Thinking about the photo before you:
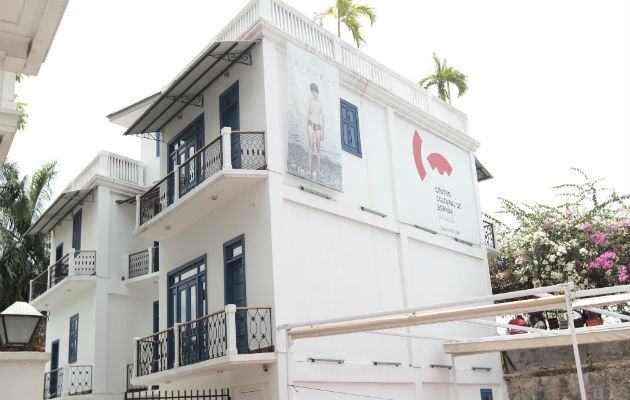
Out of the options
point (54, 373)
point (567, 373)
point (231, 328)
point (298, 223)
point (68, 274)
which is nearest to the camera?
point (231, 328)

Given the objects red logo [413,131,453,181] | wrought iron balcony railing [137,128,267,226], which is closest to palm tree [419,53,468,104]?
red logo [413,131,453,181]

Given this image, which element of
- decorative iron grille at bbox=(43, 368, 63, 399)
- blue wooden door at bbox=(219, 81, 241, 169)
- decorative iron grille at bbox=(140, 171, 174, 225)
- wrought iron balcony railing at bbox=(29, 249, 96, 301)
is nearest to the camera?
blue wooden door at bbox=(219, 81, 241, 169)

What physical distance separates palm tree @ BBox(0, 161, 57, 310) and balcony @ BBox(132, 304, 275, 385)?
16.7 metres

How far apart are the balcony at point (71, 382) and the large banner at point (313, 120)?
10.4 m

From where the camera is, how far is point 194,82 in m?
16.3

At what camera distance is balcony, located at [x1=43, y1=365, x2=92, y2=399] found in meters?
20.2

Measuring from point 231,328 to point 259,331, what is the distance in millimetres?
725

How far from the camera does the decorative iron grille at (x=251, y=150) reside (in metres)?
14.3

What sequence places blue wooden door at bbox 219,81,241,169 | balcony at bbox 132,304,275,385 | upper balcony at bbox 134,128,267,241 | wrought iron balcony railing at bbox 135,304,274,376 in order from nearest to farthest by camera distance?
balcony at bbox 132,304,275,385, wrought iron balcony railing at bbox 135,304,274,376, upper balcony at bbox 134,128,267,241, blue wooden door at bbox 219,81,241,169

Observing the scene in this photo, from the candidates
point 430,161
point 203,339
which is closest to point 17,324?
point 203,339

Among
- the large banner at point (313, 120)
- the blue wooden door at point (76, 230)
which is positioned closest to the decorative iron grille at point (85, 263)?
the blue wooden door at point (76, 230)

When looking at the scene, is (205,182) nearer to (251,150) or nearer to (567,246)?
(251,150)

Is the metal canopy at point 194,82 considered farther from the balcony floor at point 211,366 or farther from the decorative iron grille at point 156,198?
the balcony floor at point 211,366

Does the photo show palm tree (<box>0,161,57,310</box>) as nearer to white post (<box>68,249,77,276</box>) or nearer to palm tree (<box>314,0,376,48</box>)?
white post (<box>68,249,77,276</box>)
